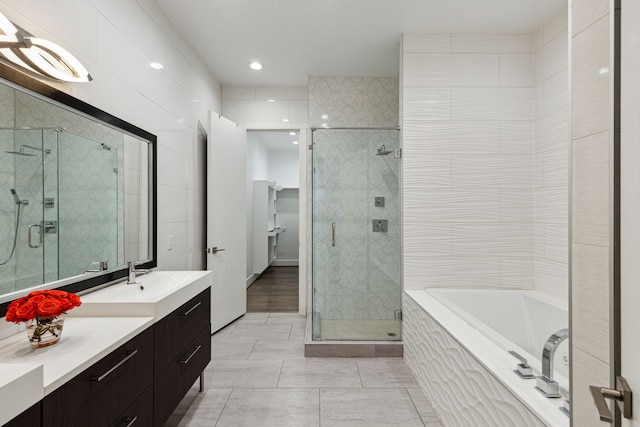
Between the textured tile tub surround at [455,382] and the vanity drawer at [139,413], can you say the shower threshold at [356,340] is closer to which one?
the textured tile tub surround at [455,382]

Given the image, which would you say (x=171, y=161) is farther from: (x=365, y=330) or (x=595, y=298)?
(x=595, y=298)

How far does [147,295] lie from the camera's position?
1.78 metres

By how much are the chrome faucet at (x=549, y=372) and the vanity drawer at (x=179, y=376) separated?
161cm

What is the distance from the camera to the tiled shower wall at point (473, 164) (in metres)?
2.82

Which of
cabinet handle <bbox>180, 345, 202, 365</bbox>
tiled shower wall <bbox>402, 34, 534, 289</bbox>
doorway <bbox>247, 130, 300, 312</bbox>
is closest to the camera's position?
cabinet handle <bbox>180, 345, 202, 365</bbox>

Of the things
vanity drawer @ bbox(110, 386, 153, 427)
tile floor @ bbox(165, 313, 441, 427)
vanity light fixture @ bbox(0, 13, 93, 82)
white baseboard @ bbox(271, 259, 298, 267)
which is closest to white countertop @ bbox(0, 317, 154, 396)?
vanity drawer @ bbox(110, 386, 153, 427)

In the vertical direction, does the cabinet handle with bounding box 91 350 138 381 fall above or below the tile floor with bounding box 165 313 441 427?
above

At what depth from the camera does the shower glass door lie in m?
3.00

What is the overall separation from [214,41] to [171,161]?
1176 mm

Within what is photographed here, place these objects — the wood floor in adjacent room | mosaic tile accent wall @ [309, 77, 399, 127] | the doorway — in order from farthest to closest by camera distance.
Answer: the doorway, the wood floor in adjacent room, mosaic tile accent wall @ [309, 77, 399, 127]

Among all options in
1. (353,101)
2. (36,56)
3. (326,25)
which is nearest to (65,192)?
(36,56)

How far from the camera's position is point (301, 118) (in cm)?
403

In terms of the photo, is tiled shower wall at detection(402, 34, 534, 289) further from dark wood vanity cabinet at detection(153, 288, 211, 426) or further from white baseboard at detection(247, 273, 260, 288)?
white baseboard at detection(247, 273, 260, 288)

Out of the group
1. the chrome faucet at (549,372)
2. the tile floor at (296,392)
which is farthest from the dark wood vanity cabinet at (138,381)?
the chrome faucet at (549,372)
